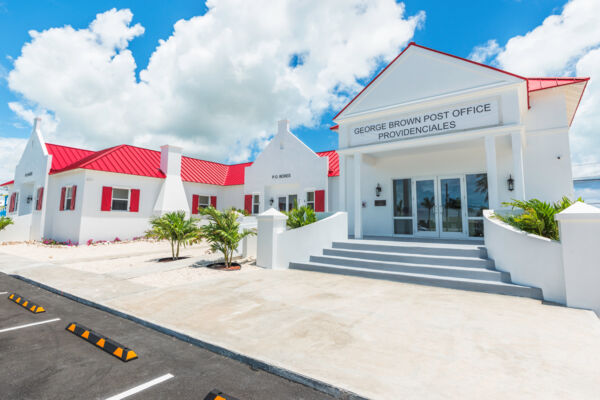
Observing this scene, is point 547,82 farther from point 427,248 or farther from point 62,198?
point 62,198

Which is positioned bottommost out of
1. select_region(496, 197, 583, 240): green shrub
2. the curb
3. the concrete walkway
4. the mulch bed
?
the curb

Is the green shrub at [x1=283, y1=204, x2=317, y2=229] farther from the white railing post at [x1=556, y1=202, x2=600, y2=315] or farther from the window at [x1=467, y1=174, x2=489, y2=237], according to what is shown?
the white railing post at [x1=556, y1=202, x2=600, y2=315]

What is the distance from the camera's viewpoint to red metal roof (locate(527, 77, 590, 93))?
9.22m

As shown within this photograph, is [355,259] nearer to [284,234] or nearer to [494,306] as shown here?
[284,234]

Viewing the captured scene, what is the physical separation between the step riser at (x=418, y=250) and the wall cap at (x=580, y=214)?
97.7 inches

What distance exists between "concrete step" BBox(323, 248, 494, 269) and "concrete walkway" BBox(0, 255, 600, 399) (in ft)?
3.55

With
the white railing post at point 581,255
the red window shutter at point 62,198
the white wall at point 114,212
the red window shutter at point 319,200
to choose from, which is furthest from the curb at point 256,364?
the red window shutter at point 62,198

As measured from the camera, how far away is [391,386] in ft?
8.43

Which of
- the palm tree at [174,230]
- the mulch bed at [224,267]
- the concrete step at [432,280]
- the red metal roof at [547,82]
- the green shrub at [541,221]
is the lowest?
the mulch bed at [224,267]

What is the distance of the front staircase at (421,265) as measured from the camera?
5.97 m

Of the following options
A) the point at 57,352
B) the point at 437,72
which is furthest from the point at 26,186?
the point at 437,72

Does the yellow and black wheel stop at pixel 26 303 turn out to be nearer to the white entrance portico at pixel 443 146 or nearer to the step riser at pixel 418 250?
the step riser at pixel 418 250

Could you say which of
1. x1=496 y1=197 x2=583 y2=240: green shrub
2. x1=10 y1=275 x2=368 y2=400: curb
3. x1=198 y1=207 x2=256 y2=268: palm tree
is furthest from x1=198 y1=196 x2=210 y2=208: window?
x1=496 y1=197 x2=583 y2=240: green shrub

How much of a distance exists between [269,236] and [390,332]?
5.22 metres
